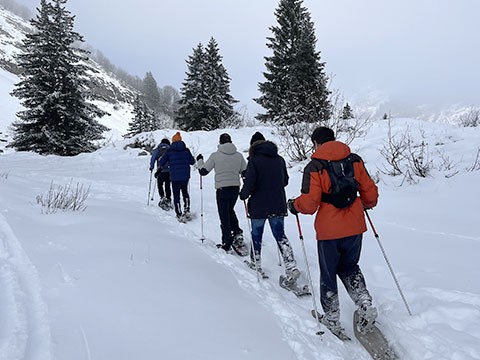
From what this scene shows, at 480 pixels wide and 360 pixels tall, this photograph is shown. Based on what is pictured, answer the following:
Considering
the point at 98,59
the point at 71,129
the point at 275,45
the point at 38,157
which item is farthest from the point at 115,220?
the point at 98,59

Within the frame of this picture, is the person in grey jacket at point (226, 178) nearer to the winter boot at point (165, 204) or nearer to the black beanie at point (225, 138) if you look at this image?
the black beanie at point (225, 138)

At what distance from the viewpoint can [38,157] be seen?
57.8 feet

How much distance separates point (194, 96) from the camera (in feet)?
81.2

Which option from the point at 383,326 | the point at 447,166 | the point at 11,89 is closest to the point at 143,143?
the point at 447,166

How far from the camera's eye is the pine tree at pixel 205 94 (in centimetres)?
2473

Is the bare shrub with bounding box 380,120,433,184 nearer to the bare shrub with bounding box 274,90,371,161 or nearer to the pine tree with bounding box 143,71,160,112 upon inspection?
the bare shrub with bounding box 274,90,371,161

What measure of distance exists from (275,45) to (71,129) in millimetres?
13871

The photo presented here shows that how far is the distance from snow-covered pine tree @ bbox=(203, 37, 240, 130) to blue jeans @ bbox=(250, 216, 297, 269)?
19.7 metres

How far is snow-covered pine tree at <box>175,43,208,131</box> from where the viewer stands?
2467 cm

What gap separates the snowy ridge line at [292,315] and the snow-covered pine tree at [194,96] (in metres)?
20.1

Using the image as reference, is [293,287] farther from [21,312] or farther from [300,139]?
[300,139]

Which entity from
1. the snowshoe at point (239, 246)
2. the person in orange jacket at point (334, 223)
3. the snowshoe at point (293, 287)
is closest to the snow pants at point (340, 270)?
the person in orange jacket at point (334, 223)

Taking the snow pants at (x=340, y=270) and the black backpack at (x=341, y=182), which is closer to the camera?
the black backpack at (x=341, y=182)

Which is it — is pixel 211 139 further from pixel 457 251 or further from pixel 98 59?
pixel 98 59
